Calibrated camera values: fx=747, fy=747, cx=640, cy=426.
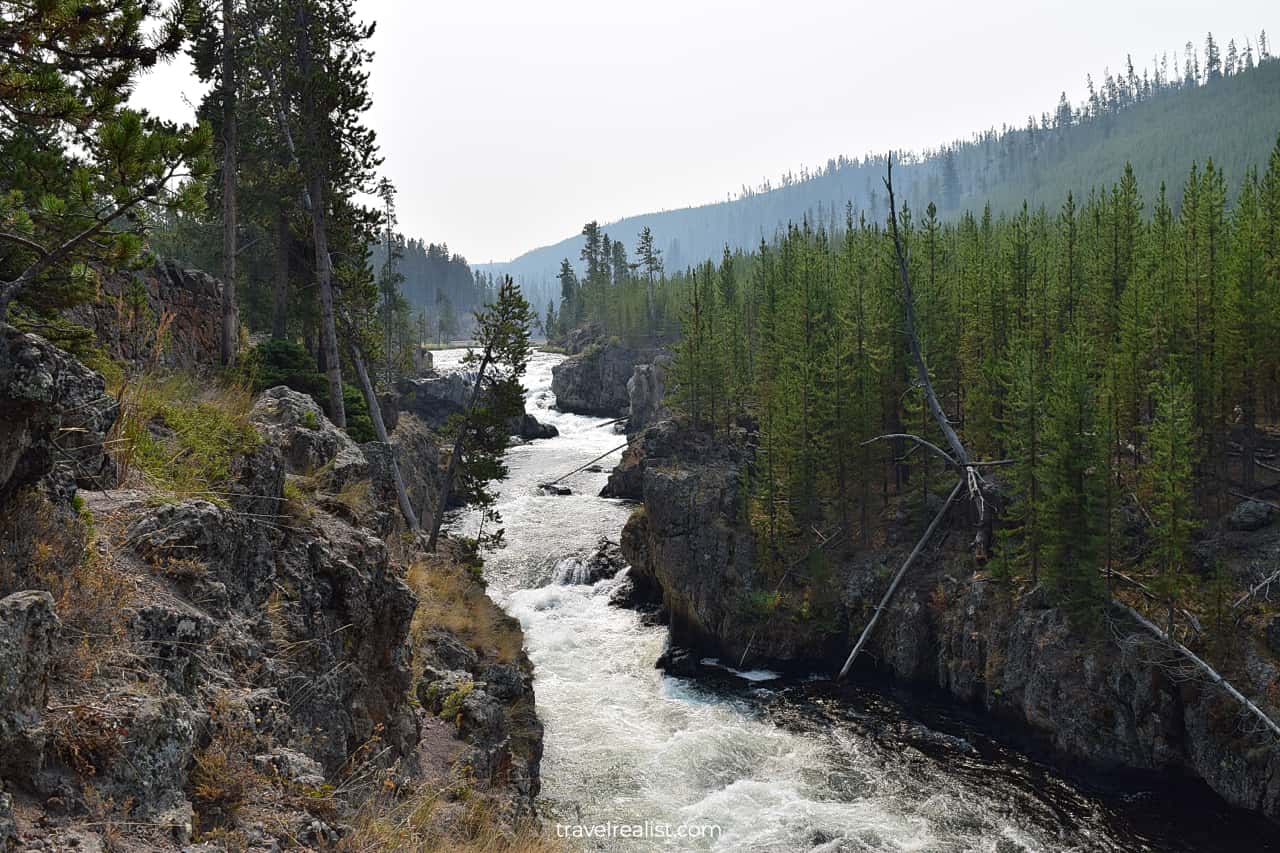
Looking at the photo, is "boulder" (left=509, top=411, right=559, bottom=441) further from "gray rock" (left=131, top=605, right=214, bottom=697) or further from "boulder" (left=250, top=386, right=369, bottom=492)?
"gray rock" (left=131, top=605, right=214, bottom=697)

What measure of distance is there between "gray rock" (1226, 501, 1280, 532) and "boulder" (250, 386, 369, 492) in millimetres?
29427

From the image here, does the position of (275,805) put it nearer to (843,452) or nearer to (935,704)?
(935,704)

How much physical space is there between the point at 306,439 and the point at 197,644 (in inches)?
287

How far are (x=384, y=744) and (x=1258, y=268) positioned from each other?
116 ft

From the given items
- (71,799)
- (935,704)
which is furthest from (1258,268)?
(71,799)

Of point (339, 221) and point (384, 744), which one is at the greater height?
point (339, 221)

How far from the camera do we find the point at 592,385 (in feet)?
314

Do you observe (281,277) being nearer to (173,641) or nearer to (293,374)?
(293,374)

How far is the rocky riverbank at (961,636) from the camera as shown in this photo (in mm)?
21297

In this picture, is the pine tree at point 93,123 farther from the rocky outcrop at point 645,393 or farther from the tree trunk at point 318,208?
the rocky outcrop at point 645,393

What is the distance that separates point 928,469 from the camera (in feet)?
111

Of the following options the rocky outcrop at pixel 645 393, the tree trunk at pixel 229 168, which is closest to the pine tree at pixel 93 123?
the tree trunk at pixel 229 168

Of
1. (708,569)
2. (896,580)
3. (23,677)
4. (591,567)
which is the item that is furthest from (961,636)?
(23,677)

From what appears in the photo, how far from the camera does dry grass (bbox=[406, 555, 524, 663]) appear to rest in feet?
58.2
